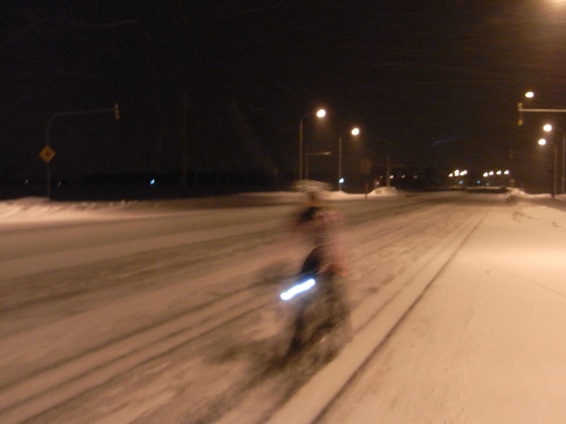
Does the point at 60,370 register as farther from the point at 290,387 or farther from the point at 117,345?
the point at 290,387

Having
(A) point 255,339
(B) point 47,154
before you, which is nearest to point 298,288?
(A) point 255,339

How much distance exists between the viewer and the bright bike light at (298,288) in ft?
23.3

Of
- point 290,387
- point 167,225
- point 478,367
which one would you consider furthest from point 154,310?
point 167,225

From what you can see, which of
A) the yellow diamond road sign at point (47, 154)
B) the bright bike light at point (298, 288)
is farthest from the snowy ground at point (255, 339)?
the yellow diamond road sign at point (47, 154)

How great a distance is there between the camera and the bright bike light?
23.3 feet

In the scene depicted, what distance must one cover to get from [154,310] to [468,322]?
174 inches

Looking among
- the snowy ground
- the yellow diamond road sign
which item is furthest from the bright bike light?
the yellow diamond road sign

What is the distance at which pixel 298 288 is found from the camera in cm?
713

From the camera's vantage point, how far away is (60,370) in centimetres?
704

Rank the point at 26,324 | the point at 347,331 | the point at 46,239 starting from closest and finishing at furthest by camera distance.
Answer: the point at 347,331, the point at 26,324, the point at 46,239

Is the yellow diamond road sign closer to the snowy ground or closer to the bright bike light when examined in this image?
the snowy ground

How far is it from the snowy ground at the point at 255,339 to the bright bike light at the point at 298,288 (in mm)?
525

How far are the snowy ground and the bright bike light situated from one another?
52 centimetres

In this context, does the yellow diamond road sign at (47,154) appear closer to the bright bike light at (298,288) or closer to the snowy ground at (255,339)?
the snowy ground at (255,339)
